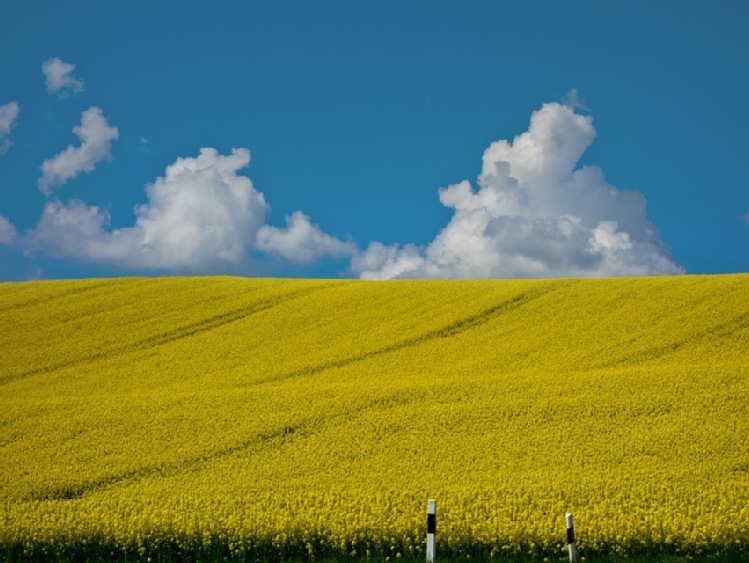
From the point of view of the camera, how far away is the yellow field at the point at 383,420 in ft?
36.6

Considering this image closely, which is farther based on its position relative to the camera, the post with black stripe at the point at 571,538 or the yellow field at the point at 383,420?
the yellow field at the point at 383,420

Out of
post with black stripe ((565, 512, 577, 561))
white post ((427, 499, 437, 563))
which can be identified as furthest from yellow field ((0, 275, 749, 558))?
post with black stripe ((565, 512, 577, 561))

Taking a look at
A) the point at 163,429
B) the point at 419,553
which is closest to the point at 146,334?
the point at 163,429

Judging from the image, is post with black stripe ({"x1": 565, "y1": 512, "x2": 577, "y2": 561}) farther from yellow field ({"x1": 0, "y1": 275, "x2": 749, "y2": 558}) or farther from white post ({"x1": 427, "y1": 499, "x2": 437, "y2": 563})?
white post ({"x1": 427, "y1": 499, "x2": 437, "y2": 563})

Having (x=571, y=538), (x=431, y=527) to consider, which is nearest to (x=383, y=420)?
(x=431, y=527)

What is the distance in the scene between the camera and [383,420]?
17.2 m

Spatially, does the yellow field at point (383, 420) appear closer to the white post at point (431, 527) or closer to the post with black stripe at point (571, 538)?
the white post at point (431, 527)

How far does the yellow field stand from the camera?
1116 centimetres

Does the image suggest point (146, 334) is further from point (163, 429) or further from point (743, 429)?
point (743, 429)

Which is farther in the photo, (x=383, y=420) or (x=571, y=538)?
(x=383, y=420)

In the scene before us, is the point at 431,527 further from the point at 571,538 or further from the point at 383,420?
the point at 383,420

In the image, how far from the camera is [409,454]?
15.3 m

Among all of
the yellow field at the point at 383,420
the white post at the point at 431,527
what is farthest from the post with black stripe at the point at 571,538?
the white post at the point at 431,527

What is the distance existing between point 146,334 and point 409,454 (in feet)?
52.2
